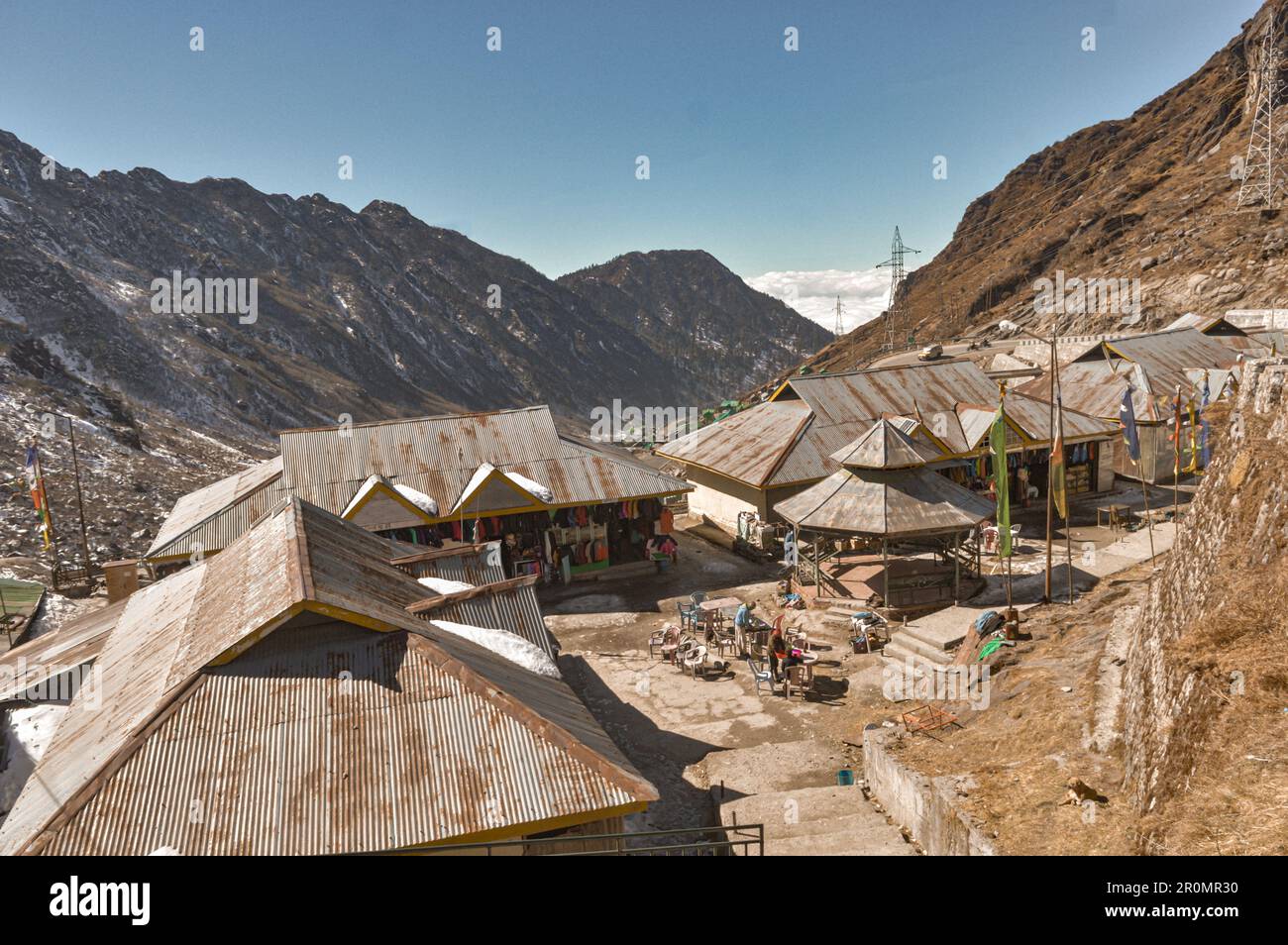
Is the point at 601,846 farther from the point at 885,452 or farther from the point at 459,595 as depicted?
the point at 885,452

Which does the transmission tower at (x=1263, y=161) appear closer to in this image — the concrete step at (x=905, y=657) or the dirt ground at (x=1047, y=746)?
the concrete step at (x=905, y=657)

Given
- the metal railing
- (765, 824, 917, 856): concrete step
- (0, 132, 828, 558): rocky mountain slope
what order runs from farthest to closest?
(0, 132, 828, 558): rocky mountain slope
(765, 824, 917, 856): concrete step
the metal railing

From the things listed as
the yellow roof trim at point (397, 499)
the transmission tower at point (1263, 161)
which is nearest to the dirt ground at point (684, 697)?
the yellow roof trim at point (397, 499)

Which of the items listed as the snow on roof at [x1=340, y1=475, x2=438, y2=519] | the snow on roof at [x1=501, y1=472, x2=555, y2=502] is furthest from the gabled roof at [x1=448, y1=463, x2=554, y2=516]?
the snow on roof at [x1=340, y1=475, x2=438, y2=519]

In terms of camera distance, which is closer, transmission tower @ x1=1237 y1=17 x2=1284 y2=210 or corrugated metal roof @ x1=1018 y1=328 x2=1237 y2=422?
corrugated metal roof @ x1=1018 y1=328 x2=1237 y2=422

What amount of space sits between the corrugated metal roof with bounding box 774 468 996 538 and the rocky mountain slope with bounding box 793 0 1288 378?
178 feet

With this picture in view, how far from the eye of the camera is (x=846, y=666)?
62.6 ft

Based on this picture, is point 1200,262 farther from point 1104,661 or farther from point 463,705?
point 463,705

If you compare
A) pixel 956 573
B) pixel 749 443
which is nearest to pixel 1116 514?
pixel 956 573

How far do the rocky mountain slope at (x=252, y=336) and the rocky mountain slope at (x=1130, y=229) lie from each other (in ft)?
170

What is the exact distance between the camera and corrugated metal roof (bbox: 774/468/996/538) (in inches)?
851

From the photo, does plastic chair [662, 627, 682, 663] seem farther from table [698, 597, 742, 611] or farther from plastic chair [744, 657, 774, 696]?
plastic chair [744, 657, 774, 696]

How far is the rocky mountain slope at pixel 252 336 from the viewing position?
47.5 meters

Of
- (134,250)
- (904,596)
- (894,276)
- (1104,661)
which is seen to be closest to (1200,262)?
(894,276)
